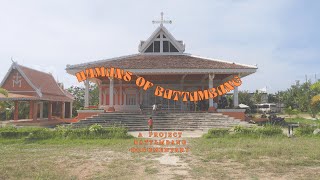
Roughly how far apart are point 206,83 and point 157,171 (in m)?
19.6

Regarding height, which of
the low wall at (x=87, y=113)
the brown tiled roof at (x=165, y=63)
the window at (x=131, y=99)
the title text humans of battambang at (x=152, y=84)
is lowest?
the low wall at (x=87, y=113)

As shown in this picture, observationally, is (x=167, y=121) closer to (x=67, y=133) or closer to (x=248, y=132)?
(x=248, y=132)

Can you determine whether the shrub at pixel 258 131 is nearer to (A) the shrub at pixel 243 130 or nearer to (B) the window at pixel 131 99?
(A) the shrub at pixel 243 130

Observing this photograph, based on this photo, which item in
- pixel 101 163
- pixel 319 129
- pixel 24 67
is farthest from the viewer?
pixel 24 67

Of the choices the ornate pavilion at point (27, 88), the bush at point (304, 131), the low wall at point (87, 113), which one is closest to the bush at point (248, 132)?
the bush at point (304, 131)

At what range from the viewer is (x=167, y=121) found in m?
21.3

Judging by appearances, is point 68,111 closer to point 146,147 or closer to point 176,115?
point 176,115

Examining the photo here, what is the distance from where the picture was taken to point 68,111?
37.5 meters

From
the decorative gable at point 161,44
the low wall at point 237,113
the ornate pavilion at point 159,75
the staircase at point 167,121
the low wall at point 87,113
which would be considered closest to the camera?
the staircase at point 167,121

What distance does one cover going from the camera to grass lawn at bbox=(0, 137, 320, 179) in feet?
24.8

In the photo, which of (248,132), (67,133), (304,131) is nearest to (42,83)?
(67,133)

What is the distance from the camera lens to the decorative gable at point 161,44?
90.6 ft

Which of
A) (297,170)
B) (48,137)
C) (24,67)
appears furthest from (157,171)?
(24,67)

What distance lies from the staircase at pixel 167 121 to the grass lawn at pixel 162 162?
760 cm
